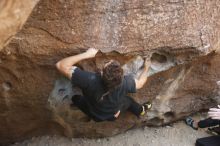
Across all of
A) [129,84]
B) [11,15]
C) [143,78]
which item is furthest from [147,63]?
[11,15]

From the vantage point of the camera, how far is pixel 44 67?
13.1 feet

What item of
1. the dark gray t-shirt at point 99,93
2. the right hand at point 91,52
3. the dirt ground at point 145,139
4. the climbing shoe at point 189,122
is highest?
the right hand at point 91,52

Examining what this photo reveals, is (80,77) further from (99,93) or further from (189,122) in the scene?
(189,122)

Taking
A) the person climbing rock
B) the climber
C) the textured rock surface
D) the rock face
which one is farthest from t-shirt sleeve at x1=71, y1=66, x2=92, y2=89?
the person climbing rock

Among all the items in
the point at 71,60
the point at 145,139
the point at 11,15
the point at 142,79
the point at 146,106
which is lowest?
the point at 145,139

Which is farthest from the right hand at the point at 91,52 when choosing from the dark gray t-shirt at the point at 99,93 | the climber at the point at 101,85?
the dark gray t-shirt at the point at 99,93

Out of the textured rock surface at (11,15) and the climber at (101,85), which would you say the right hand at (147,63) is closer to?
the climber at (101,85)

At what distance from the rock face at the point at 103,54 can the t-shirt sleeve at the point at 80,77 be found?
224 mm

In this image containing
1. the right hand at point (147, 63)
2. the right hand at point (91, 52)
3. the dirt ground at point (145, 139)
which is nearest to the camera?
the right hand at point (91, 52)

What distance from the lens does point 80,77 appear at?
12.1 feet

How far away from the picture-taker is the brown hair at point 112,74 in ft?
11.5

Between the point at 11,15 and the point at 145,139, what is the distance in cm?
235

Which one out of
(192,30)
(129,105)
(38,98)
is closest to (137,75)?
(129,105)

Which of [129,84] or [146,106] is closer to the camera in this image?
[129,84]
